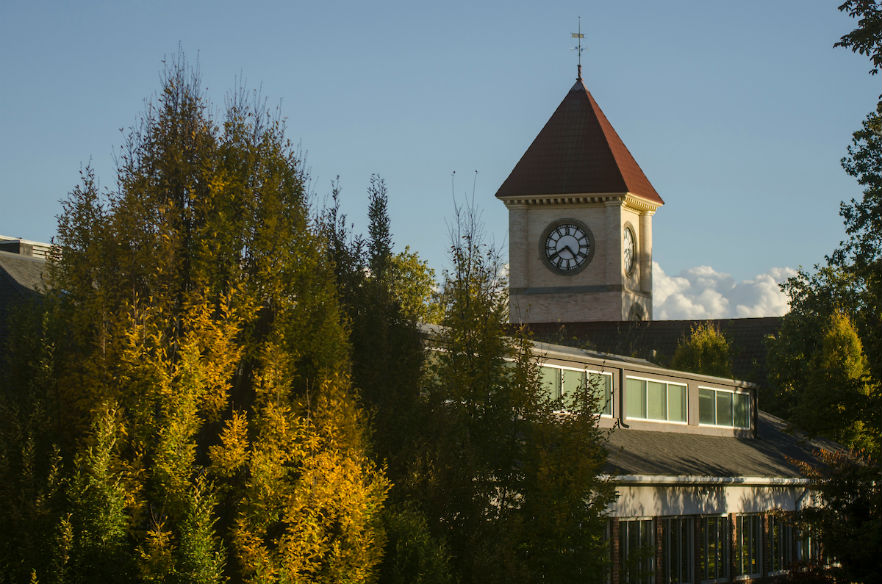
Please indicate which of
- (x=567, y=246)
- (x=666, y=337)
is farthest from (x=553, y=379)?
(x=567, y=246)

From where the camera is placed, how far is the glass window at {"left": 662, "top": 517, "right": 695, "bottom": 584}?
101 feet

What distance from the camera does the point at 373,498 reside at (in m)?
16.5

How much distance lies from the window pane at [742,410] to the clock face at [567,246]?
34683mm

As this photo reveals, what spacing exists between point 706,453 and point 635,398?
2326 mm

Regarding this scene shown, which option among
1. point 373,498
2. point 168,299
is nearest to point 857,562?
point 373,498

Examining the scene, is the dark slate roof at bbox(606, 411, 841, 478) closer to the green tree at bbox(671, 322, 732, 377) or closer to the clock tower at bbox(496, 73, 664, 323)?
the green tree at bbox(671, 322, 732, 377)

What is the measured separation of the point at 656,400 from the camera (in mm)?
35812

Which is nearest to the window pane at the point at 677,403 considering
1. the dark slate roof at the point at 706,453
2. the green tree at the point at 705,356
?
the dark slate roof at the point at 706,453

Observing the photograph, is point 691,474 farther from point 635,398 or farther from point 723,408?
point 723,408

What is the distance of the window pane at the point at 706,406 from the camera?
125 ft

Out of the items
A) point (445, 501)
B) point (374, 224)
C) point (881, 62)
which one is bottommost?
point (445, 501)

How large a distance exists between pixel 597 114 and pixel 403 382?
6197cm

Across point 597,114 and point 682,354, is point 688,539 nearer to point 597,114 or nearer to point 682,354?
point 682,354

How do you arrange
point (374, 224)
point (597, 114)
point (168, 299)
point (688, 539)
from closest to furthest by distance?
point (168, 299) → point (374, 224) → point (688, 539) → point (597, 114)
